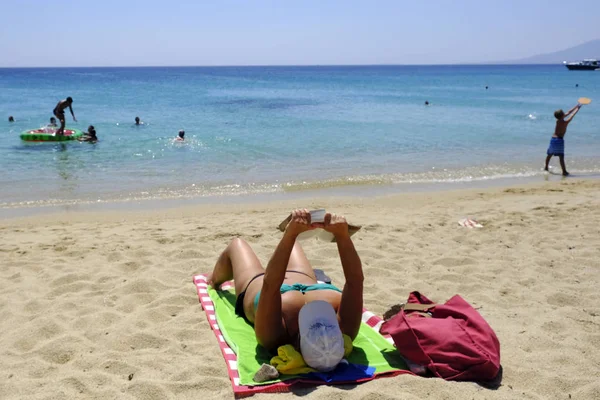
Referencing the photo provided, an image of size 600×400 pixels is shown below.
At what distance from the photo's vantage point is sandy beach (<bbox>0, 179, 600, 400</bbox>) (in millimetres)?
3381

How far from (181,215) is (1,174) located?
551cm

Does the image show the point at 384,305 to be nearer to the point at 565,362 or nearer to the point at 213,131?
the point at 565,362

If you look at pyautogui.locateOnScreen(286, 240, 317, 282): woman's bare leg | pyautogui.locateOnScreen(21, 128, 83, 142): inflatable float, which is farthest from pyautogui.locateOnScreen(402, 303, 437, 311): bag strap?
pyautogui.locateOnScreen(21, 128, 83, 142): inflatable float

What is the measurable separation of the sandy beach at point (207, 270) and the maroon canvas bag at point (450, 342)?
0.13m

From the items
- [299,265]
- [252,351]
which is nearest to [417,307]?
[299,265]

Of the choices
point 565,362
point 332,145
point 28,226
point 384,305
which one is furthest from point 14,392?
point 332,145

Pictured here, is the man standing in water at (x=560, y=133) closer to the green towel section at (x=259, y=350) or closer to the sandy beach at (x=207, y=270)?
the sandy beach at (x=207, y=270)

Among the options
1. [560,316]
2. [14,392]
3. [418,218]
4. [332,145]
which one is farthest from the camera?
[332,145]

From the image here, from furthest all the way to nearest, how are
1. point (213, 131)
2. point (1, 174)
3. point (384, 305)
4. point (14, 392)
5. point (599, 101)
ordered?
point (599, 101) < point (213, 131) < point (1, 174) < point (384, 305) < point (14, 392)

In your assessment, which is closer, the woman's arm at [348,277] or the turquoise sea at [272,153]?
the woman's arm at [348,277]

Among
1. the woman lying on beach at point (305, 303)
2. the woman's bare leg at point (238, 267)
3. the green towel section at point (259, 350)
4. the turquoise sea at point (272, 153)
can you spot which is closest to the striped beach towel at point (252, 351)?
the green towel section at point (259, 350)

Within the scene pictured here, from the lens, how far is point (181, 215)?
8547 mm

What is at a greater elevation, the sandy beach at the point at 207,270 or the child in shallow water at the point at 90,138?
the child in shallow water at the point at 90,138

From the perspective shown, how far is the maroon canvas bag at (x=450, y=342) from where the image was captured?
3.46 metres
